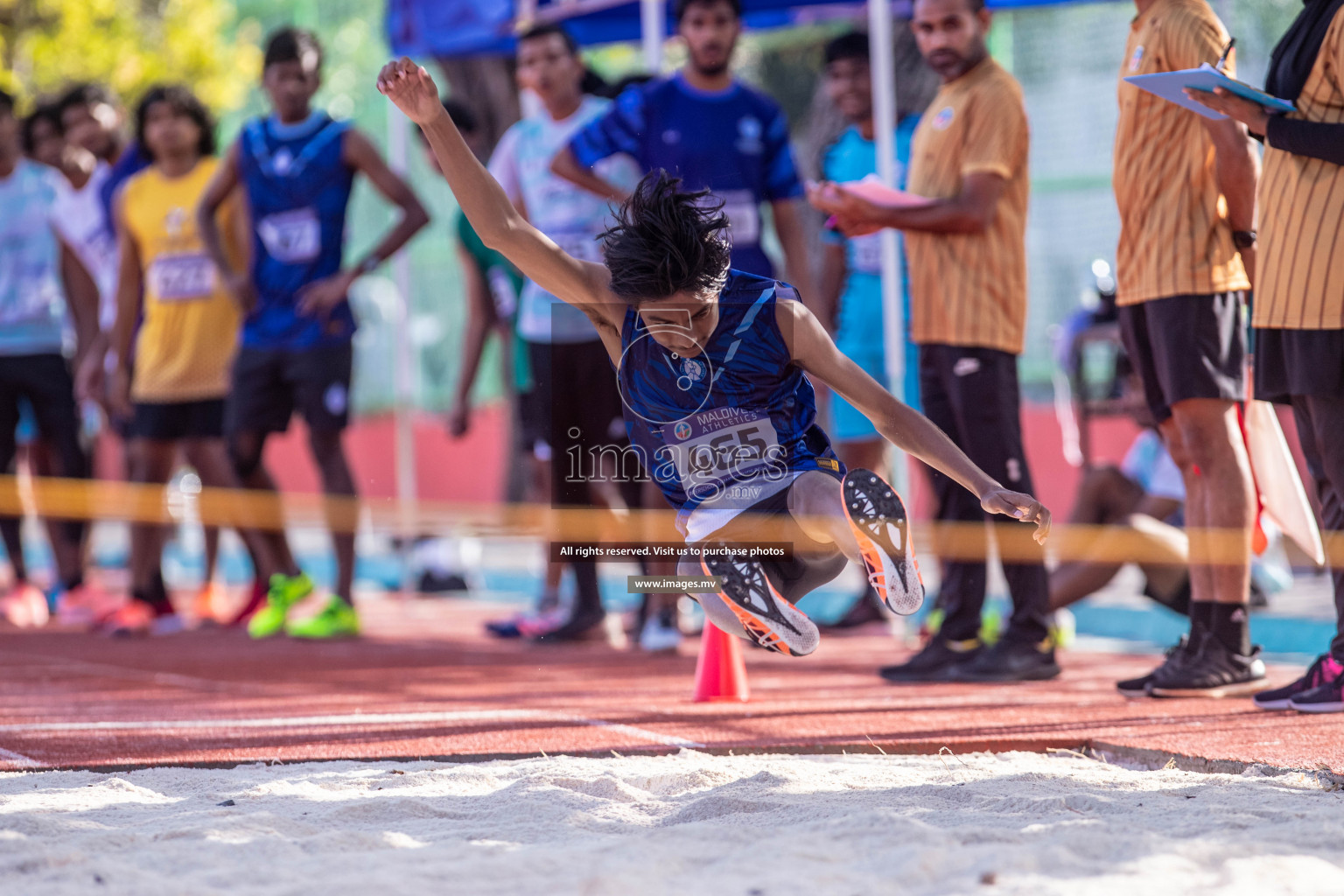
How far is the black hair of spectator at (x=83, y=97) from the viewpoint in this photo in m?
8.38

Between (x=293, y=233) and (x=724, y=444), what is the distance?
3.91 meters

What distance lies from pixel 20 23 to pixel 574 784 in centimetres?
1385

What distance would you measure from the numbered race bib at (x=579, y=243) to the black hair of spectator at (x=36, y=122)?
3792 mm

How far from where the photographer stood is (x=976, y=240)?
5102 mm

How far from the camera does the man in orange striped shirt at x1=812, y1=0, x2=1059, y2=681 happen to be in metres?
4.99

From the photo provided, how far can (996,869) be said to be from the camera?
2445 millimetres

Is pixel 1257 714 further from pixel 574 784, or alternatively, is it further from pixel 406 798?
pixel 406 798

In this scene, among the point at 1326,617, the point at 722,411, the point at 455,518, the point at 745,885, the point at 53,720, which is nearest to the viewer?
the point at 745,885

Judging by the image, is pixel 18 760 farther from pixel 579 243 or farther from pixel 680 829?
pixel 579 243

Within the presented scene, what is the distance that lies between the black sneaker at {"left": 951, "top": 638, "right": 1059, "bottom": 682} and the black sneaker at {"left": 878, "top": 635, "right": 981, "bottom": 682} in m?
0.03

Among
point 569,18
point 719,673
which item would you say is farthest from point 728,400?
point 569,18

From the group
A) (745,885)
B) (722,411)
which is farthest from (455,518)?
(745,885)

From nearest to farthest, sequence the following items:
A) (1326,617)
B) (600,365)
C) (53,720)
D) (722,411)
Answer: (722,411)
(53,720)
(600,365)
(1326,617)

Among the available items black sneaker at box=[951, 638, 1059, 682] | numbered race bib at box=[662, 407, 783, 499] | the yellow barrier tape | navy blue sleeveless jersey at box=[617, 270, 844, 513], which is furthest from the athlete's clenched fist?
black sneaker at box=[951, 638, 1059, 682]
